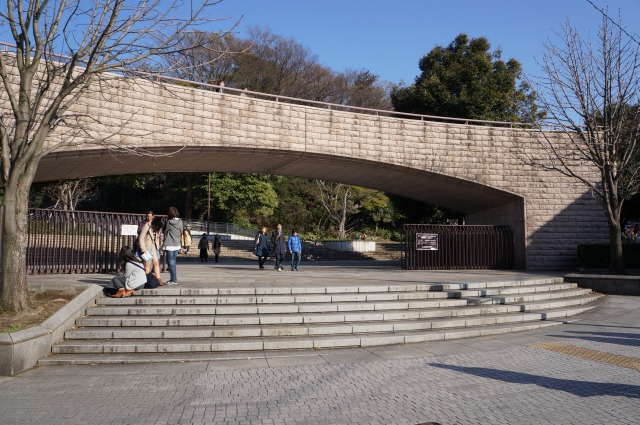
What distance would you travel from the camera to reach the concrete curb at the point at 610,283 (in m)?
14.6

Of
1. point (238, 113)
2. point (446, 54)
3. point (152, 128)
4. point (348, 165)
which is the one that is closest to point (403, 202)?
point (446, 54)

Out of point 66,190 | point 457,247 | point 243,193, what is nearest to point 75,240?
point 457,247

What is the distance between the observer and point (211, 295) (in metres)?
10.2

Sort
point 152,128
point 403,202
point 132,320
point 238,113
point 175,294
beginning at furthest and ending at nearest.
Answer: point 403,202, point 238,113, point 152,128, point 175,294, point 132,320

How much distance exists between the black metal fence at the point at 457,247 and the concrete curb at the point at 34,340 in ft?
39.6

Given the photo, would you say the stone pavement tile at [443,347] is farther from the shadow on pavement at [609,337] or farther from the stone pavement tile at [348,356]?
the shadow on pavement at [609,337]

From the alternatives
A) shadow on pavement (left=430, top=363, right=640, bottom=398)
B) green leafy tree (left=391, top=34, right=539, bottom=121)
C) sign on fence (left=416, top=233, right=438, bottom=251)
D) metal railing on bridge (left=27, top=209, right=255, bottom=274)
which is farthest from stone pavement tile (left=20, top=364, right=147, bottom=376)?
green leafy tree (left=391, top=34, right=539, bottom=121)

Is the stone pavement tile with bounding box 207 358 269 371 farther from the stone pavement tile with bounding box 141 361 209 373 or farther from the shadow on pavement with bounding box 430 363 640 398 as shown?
the shadow on pavement with bounding box 430 363 640 398

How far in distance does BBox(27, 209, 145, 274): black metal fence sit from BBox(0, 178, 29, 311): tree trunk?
14.0ft

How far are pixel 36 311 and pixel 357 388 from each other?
18.4 ft

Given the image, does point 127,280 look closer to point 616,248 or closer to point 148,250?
point 148,250

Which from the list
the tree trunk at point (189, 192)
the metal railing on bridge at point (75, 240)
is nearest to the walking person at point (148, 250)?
the metal railing on bridge at point (75, 240)

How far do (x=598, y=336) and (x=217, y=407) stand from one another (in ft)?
24.1

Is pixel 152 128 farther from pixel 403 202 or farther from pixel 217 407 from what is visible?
pixel 403 202
